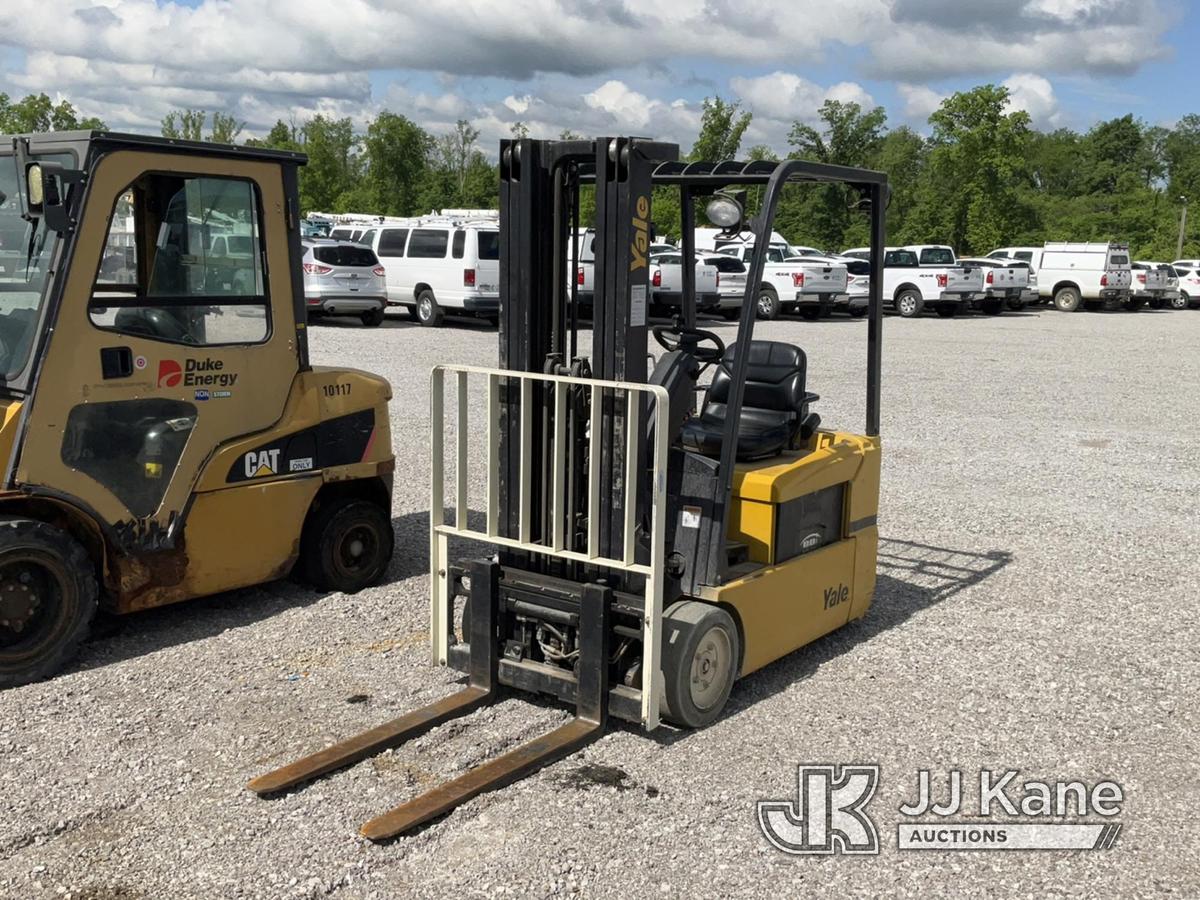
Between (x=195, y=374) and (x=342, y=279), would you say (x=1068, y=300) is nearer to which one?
(x=342, y=279)

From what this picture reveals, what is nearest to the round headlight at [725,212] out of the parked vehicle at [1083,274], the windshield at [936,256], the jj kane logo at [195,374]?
the jj kane logo at [195,374]

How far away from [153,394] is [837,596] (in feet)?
11.9

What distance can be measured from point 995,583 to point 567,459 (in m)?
3.69

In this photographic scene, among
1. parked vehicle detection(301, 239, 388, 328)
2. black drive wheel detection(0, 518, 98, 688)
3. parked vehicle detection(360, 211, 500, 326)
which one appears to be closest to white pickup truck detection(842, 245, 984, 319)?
parked vehicle detection(360, 211, 500, 326)

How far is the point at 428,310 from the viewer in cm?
2434

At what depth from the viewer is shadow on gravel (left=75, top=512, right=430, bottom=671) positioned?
6.03 meters

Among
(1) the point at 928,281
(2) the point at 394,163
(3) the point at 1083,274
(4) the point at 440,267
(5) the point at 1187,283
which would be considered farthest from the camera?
(2) the point at 394,163

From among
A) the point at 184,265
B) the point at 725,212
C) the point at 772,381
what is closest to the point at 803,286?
the point at 772,381

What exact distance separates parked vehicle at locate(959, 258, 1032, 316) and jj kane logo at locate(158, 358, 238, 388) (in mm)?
27208

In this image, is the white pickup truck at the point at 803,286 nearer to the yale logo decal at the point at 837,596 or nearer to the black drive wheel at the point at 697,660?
the yale logo decal at the point at 837,596

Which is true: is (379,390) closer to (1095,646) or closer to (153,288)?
(153,288)

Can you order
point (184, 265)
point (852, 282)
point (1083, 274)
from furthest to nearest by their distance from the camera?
point (1083, 274) → point (852, 282) → point (184, 265)

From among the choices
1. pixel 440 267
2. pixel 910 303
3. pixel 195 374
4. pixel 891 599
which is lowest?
pixel 891 599

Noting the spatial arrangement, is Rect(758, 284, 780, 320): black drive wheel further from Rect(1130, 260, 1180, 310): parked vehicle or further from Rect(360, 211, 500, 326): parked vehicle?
Rect(1130, 260, 1180, 310): parked vehicle
